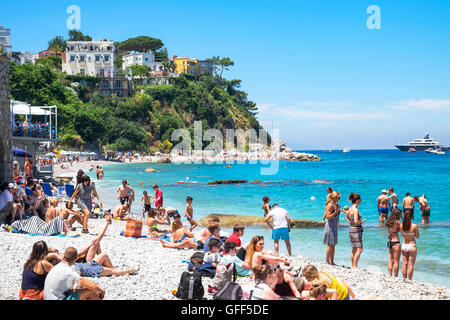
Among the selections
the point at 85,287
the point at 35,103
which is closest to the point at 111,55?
the point at 35,103

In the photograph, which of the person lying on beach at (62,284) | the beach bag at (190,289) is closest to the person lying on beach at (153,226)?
the beach bag at (190,289)

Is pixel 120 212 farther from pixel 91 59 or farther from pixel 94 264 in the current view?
pixel 91 59

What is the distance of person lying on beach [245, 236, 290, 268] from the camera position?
7617 millimetres

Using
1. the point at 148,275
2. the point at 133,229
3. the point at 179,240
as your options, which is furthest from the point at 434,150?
the point at 148,275

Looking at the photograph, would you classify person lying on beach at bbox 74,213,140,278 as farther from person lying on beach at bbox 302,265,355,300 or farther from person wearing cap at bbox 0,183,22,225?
Result: person wearing cap at bbox 0,183,22,225

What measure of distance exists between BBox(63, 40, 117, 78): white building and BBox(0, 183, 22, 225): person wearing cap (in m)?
79.8

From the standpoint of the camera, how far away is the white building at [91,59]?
88.2 m

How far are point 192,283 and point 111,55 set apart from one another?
9024 cm

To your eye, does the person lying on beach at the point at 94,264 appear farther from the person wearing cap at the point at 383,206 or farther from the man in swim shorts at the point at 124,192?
the person wearing cap at the point at 383,206

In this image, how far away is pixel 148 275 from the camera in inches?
317

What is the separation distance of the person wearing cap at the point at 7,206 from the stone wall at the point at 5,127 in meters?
3.32

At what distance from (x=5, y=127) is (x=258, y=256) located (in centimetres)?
1025

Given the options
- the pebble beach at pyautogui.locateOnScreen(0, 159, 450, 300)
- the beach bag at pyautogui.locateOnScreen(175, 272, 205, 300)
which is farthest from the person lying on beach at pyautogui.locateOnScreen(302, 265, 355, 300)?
the beach bag at pyautogui.locateOnScreen(175, 272, 205, 300)

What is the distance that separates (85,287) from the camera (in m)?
5.88
